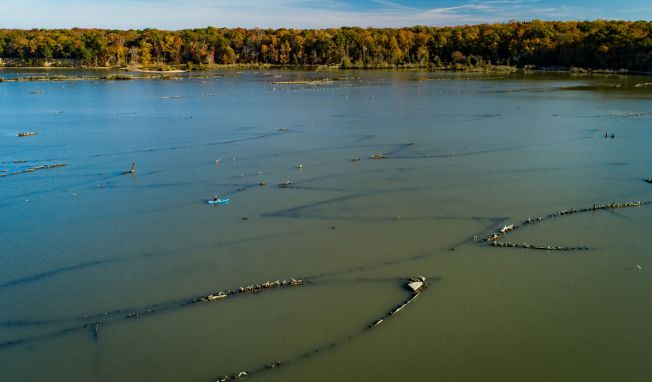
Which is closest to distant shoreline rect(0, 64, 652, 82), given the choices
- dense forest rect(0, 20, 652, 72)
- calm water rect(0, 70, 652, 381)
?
dense forest rect(0, 20, 652, 72)

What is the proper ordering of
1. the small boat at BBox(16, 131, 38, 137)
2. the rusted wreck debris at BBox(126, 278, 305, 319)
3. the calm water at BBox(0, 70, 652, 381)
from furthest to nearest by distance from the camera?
the small boat at BBox(16, 131, 38, 137), the rusted wreck debris at BBox(126, 278, 305, 319), the calm water at BBox(0, 70, 652, 381)

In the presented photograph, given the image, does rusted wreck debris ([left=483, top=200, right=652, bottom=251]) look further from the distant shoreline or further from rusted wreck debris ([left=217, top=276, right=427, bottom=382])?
the distant shoreline

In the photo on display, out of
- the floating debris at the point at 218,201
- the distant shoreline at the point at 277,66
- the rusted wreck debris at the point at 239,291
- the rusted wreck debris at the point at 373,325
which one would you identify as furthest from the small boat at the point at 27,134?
the distant shoreline at the point at 277,66

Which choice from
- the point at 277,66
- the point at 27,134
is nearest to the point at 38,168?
the point at 27,134

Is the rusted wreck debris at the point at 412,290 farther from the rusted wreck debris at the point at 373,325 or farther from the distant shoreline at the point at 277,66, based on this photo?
the distant shoreline at the point at 277,66

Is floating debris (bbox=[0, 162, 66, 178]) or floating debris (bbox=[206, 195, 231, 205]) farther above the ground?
floating debris (bbox=[0, 162, 66, 178])

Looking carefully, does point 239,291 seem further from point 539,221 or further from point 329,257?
point 539,221

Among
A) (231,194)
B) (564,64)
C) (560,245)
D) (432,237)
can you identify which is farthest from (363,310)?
(564,64)
